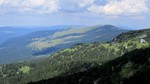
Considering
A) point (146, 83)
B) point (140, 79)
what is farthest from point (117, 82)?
point (146, 83)

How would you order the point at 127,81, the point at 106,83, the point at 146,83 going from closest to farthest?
1. the point at 146,83
2. the point at 127,81
3. the point at 106,83

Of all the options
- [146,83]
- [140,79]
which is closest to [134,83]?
[140,79]

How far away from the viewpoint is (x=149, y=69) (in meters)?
186

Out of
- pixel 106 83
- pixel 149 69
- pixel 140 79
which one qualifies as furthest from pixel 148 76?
pixel 106 83

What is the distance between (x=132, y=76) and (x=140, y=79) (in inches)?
531

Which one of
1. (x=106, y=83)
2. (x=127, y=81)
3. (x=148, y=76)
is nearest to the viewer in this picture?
(x=148, y=76)

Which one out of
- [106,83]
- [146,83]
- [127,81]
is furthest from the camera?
[106,83]

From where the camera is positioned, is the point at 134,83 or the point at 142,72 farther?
the point at 142,72

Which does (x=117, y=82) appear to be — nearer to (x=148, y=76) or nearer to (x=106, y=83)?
(x=106, y=83)

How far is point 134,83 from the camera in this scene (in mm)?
172250

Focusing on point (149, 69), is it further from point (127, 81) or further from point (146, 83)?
point (146, 83)

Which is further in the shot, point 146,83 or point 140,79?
point 140,79

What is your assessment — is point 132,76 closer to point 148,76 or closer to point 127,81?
point 127,81

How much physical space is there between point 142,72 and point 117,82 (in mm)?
15234
